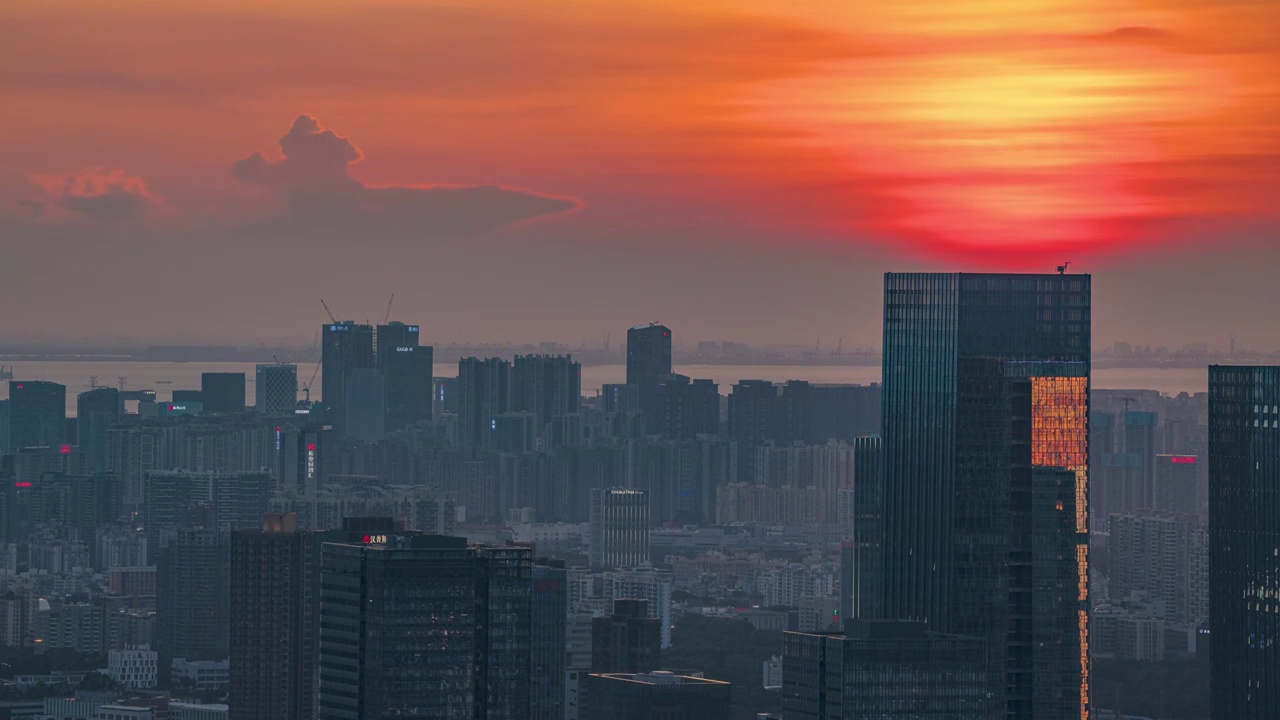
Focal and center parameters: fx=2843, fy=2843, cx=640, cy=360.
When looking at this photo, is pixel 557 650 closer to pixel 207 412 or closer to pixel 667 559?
pixel 667 559

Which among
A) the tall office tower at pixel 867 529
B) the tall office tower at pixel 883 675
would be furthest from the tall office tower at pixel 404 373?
the tall office tower at pixel 883 675

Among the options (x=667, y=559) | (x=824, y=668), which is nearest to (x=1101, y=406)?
(x=667, y=559)

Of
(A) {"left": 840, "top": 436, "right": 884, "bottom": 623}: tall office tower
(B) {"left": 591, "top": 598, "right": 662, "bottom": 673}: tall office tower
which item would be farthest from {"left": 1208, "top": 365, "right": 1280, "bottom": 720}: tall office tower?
(B) {"left": 591, "top": 598, "right": 662, "bottom": 673}: tall office tower

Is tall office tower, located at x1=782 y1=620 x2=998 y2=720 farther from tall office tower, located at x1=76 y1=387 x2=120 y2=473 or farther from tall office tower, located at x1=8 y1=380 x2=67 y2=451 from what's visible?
tall office tower, located at x1=8 y1=380 x2=67 y2=451

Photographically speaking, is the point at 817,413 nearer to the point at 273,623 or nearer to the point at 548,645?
the point at 273,623

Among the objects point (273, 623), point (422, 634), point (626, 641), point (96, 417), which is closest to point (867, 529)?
point (422, 634)

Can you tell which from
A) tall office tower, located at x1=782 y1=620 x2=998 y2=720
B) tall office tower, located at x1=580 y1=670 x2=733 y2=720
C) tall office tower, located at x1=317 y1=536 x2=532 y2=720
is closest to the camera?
tall office tower, located at x1=317 y1=536 x2=532 y2=720
